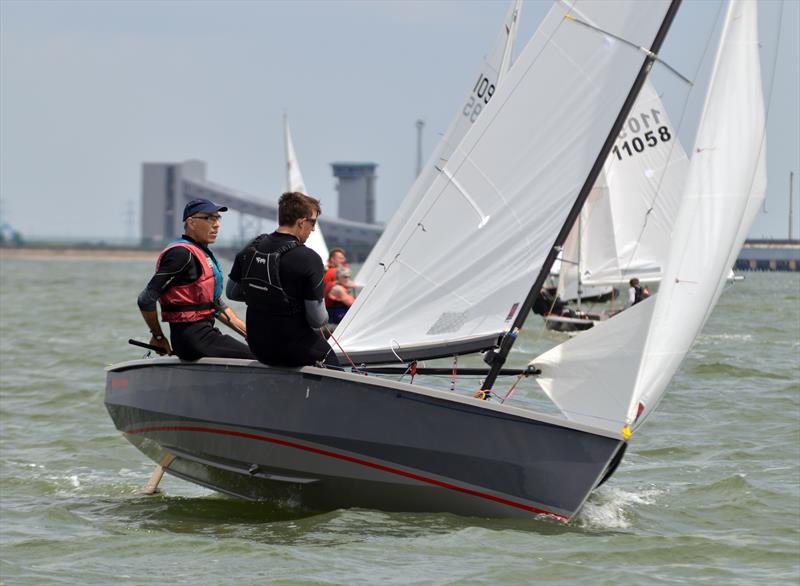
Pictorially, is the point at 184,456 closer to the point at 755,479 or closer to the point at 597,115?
the point at 597,115

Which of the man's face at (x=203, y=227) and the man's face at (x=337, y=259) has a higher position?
the man's face at (x=203, y=227)

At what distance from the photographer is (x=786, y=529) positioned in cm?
784

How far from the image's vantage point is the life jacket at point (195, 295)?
7586 mm

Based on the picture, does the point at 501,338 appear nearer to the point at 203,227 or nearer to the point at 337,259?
the point at 203,227

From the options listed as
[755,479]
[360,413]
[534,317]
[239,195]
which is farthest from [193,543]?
[239,195]

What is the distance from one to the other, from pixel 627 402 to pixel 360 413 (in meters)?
1.35

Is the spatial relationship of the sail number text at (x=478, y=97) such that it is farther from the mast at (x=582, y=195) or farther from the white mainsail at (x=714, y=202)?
the white mainsail at (x=714, y=202)

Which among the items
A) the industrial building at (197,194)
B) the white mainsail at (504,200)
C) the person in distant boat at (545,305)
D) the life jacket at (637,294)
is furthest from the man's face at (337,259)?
the industrial building at (197,194)

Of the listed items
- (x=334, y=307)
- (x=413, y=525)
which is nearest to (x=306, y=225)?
(x=413, y=525)

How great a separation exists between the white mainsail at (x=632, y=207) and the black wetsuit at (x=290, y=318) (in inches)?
727

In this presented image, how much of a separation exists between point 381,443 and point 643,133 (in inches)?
756

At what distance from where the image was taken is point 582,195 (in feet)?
25.8

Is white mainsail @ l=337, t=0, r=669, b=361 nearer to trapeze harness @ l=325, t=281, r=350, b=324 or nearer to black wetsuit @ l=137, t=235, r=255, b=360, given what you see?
black wetsuit @ l=137, t=235, r=255, b=360

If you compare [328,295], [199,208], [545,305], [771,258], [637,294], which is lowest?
[771,258]
